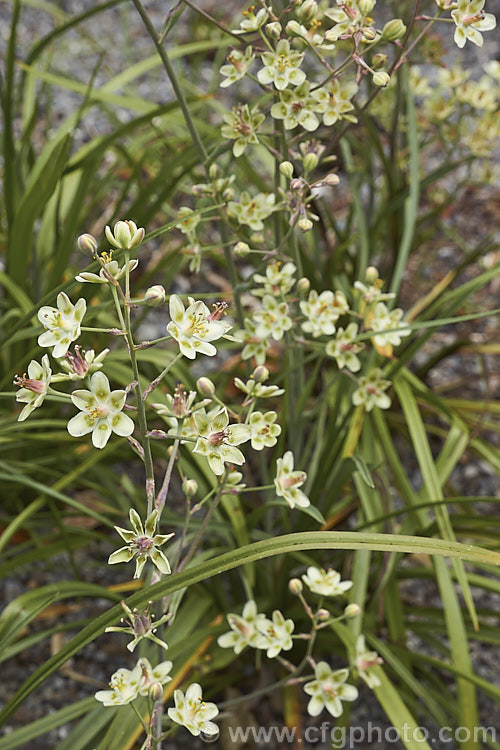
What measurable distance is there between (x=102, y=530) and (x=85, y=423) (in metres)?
1.35

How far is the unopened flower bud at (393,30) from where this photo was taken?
4.50ft

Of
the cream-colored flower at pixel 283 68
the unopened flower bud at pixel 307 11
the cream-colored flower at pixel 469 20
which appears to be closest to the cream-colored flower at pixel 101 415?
the cream-colored flower at pixel 283 68

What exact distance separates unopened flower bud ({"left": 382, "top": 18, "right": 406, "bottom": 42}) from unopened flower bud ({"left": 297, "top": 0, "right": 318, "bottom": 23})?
0.47 feet

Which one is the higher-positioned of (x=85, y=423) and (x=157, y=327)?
(x=157, y=327)

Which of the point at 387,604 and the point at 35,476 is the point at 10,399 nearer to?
the point at 35,476

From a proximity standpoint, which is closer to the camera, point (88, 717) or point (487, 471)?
point (88, 717)

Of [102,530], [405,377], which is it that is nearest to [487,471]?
[405,377]

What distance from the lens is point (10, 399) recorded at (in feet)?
7.25

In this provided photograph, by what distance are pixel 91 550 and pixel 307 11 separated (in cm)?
162

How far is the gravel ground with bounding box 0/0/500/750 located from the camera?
2.04 meters

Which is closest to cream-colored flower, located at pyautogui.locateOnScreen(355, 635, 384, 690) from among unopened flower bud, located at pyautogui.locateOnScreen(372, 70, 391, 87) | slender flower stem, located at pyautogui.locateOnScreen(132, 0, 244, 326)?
slender flower stem, located at pyautogui.locateOnScreen(132, 0, 244, 326)

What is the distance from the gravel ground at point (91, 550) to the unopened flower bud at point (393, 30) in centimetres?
118

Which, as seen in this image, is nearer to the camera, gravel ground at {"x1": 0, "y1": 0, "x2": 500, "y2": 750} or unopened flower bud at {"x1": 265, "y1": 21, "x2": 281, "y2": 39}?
unopened flower bud at {"x1": 265, "y1": 21, "x2": 281, "y2": 39}

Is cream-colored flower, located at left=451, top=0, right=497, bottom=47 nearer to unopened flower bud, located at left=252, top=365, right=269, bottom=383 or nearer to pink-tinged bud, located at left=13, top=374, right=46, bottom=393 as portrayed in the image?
unopened flower bud, located at left=252, top=365, right=269, bottom=383
